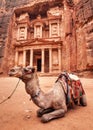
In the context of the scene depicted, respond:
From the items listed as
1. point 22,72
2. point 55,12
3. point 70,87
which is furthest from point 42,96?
point 55,12

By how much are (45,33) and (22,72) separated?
24.0m

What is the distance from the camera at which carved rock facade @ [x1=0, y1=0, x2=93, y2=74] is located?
19.3 m

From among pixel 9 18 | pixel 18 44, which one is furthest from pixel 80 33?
pixel 9 18

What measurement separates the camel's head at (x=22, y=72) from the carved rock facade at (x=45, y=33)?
14533 millimetres

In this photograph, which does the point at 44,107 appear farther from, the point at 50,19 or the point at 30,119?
the point at 50,19

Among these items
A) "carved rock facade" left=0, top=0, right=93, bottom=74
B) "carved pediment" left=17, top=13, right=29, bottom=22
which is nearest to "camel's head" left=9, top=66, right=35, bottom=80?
"carved rock facade" left=0, top=0, right=93, bottom=74

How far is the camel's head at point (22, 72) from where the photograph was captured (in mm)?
2656

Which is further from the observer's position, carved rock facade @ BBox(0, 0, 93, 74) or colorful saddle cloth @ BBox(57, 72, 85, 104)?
carved rock facade @ BBox(0, 0, 93, 74)

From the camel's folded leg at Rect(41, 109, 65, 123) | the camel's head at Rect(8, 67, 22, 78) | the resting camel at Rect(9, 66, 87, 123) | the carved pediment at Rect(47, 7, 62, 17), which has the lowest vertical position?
the camel's folded leg at Rect(41, 109, 65, 123)

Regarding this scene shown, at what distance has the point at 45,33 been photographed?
25969mm

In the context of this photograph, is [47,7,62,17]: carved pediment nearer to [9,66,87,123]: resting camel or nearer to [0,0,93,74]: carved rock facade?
[0,0,93,74]: carved rock facade

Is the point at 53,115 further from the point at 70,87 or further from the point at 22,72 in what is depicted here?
the point at 22,72

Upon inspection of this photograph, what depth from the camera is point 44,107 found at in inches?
111

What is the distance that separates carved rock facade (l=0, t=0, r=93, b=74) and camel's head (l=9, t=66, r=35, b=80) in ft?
47.7
